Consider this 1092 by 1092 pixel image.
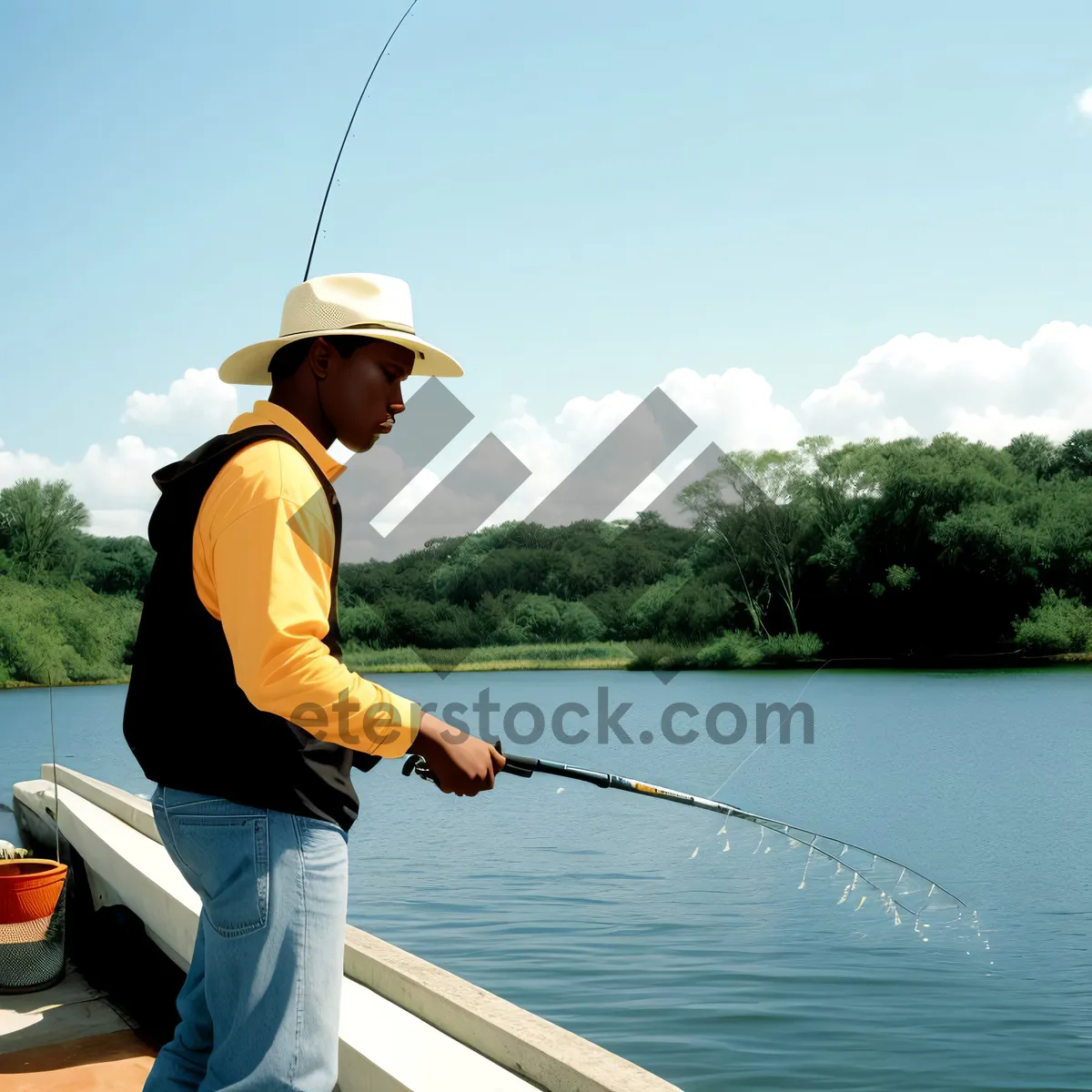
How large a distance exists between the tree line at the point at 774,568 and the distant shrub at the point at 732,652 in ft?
0.28

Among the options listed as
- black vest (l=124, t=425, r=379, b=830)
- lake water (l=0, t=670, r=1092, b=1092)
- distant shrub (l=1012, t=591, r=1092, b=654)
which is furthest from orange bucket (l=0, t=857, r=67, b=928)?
distant shrub (l=1012, t=591, r=1092, b=654)

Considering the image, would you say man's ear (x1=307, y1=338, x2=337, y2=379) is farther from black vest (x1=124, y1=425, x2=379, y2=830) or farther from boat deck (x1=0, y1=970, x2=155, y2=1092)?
boat deck (x1=0, y1=970, x2=155, y2=1092)

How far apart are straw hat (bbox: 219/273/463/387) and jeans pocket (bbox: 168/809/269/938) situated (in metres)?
0.70

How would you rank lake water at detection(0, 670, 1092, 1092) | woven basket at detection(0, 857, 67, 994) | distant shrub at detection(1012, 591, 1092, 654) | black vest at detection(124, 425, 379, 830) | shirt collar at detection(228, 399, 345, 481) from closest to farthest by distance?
black vest at detection(124, 425, 379, 830)
shirt collar at detection(228, 399, 345, 481)
woven basket at detection(0, 857, 67, 994)
lake water at detection(0, 670, 1092, 1092)
distant shrub at detection(1012, 591, 1092, 654)

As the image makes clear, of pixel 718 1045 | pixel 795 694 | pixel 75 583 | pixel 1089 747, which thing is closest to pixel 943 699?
pixel 795 694

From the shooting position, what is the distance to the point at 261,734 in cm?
143

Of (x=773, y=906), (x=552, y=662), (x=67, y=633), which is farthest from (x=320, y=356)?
(x=67, y=633)

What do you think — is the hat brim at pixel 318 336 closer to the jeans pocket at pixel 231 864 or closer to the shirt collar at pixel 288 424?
the shirt collar at pixel 288 424

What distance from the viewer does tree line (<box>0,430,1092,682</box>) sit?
26.5 m

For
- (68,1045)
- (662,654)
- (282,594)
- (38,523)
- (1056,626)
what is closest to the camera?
(282,594)

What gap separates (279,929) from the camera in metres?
1.39

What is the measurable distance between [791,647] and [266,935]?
3463 centimetres

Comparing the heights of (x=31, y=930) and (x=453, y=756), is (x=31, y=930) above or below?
below

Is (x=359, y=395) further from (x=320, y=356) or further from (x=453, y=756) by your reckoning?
(x=453, y=756)
